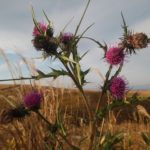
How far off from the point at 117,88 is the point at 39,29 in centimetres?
84

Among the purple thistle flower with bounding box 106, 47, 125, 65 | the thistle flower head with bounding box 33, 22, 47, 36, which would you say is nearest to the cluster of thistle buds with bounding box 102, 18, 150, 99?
the purple thistle flower with bounding box 106, 47, 125, 65

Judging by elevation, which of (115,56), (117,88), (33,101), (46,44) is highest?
(46,44)

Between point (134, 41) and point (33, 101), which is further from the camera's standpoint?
point (33, 101)

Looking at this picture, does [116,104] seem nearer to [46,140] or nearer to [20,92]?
[46,140]

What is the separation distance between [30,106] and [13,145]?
1988 millimetres

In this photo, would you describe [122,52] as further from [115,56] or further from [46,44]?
[46,44]

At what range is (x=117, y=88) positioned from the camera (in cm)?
355

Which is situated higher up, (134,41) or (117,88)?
(134,41)

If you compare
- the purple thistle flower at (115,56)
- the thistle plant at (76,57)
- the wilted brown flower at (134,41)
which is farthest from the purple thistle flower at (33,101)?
the wilted brown flower at (134,41)

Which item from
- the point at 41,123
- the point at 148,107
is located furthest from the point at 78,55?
the point at 148,107

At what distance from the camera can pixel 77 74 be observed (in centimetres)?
361

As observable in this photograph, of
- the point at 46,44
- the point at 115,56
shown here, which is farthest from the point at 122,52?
the point at 46,44

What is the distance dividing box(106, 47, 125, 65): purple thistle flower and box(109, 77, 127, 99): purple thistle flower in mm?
161

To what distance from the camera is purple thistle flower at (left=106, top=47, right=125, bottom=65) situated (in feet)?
11.4
